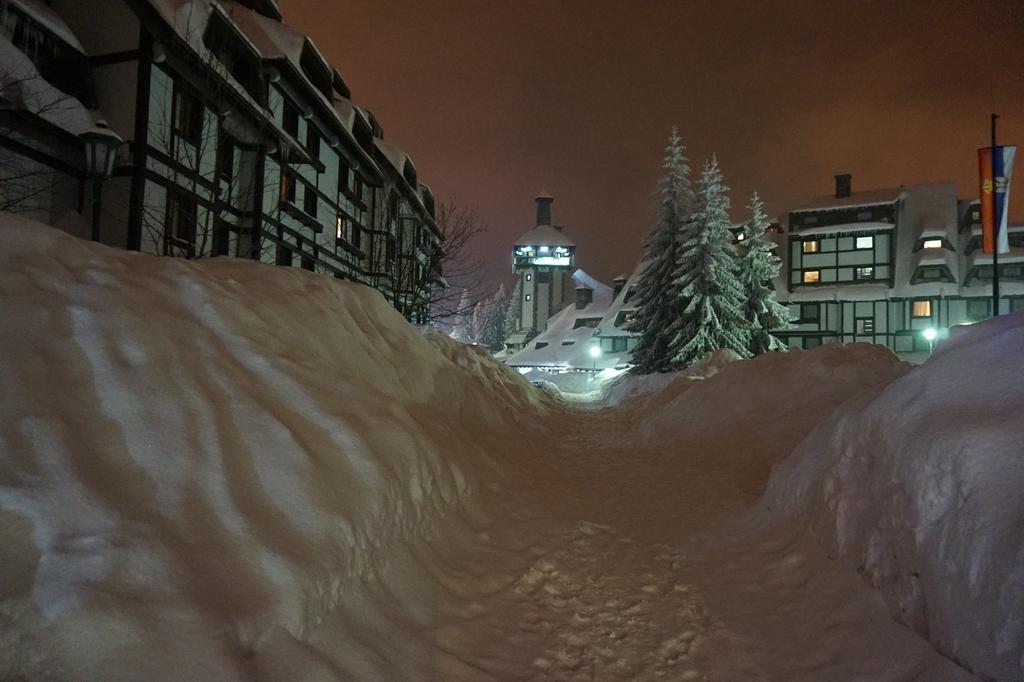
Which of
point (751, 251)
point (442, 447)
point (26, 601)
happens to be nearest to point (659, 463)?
point (442, 447)

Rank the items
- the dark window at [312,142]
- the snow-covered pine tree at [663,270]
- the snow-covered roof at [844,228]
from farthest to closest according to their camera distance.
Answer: the snow-covered roof at [844,228], the snow-covered pine tree at [663,270], the dark window at [312,142]

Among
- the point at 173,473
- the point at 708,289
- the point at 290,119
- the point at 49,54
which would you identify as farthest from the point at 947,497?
the point at 290,119

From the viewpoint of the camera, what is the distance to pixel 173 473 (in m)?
2.93

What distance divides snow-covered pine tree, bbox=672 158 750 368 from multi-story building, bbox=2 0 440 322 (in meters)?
11.9

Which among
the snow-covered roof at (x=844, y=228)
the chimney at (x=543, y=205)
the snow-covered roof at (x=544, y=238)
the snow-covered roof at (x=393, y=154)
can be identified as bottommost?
the snow-covered roof at (x=844, y=228)

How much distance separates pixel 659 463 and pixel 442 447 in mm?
4330

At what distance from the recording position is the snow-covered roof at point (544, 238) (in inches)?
2815

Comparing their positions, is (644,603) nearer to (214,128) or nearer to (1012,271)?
(214,128)

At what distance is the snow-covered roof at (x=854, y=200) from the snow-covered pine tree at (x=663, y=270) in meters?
18.2

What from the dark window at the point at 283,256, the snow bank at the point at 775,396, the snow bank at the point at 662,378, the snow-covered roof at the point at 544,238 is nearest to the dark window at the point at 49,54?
the dark window at the point at 283,256

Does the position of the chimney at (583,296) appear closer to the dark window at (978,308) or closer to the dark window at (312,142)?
the dark window at (978,308)

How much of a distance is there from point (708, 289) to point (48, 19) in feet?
78.6

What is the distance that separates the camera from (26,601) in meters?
2.08

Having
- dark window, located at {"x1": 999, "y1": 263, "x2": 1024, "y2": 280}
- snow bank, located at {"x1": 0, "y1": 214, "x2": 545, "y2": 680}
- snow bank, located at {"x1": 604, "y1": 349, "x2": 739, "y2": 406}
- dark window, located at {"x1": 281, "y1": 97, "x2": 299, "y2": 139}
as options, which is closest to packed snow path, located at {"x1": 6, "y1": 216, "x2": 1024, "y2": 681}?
snow bank, located at {"x1": 0, "y1": 214, "x2": 545, "y2": 680}
